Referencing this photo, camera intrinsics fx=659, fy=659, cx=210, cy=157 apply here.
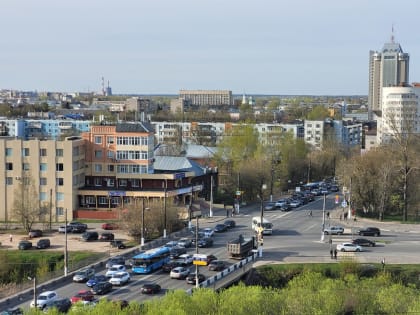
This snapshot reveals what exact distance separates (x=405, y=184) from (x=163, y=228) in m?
21.0

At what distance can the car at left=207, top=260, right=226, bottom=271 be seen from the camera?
122 feet

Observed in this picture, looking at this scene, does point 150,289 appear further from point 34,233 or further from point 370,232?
point 370,232

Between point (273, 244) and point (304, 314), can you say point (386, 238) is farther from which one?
point (304, 314)

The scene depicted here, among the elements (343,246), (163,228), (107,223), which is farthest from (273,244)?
(107,223)

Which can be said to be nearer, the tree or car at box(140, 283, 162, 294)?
car at box(140, 283, 162, 294)

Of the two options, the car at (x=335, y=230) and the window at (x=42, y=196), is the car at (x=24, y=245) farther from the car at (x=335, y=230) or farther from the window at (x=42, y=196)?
the car at (x=335, y=230)

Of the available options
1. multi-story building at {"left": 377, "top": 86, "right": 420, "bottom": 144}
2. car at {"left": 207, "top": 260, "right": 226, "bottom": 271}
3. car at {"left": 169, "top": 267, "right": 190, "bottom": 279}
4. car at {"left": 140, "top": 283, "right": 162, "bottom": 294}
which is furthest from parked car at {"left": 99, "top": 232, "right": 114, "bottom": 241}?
multi-story building at {"left": 377, "top": 86, "right": 420, "bottom": 144}

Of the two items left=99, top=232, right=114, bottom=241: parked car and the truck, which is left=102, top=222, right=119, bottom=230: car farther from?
the truck

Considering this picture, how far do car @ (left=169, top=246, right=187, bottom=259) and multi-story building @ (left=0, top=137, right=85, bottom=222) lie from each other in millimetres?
17202

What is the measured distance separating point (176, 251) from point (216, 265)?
4100 millimetres

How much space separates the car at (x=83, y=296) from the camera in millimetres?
30686

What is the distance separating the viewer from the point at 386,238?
154 feet

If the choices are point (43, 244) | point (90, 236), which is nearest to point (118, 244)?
point (90, 236)

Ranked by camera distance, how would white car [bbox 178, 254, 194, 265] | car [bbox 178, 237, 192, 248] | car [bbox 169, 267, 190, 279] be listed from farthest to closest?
car [bbox 178, 237, 192, 248], white car [bbox 178, 254, 194, 265], car [bbox 169, 267, 190, 279]
